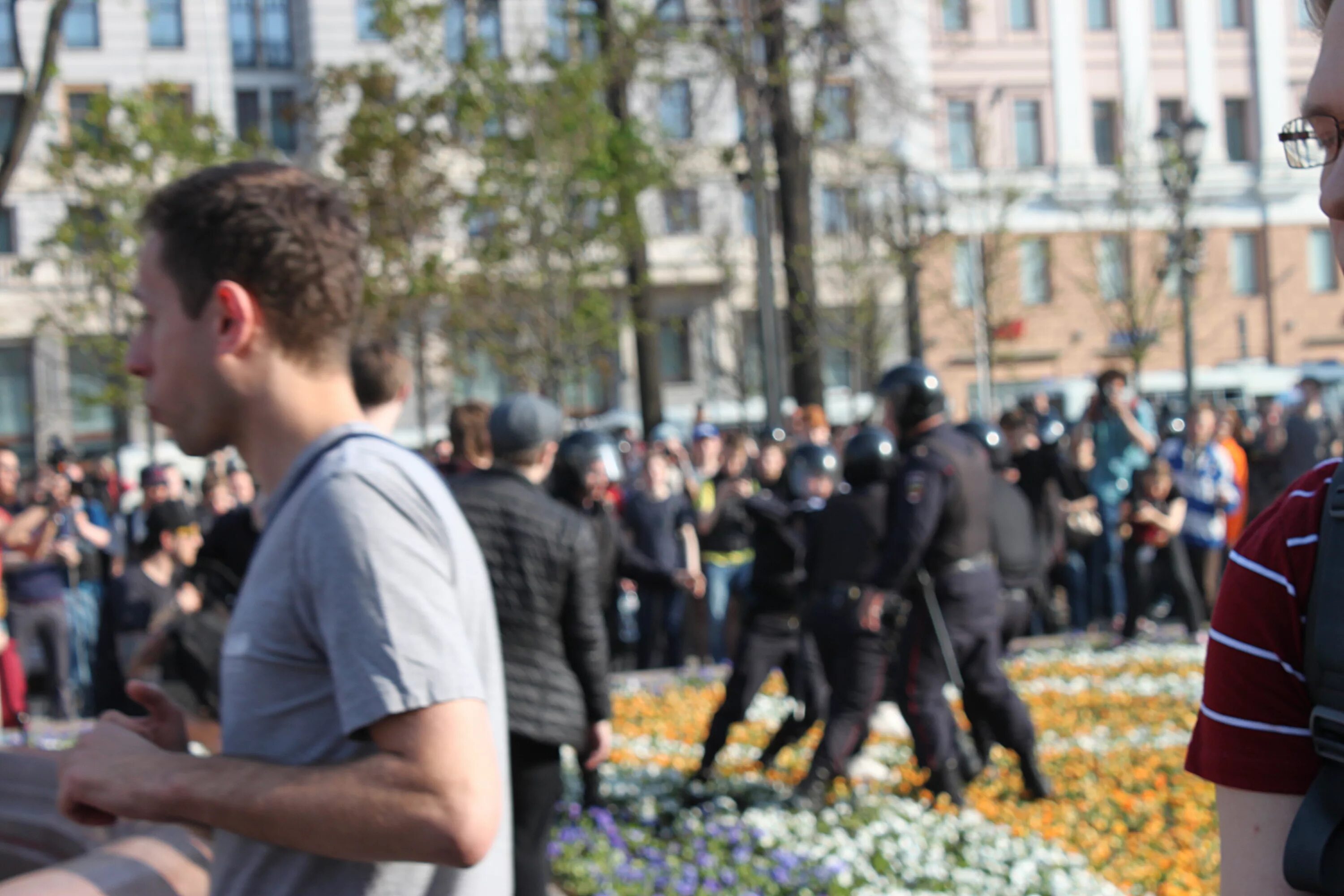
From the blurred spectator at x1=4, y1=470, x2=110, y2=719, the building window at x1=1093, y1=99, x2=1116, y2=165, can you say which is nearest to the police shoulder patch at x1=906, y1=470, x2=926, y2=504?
the blurred spectator at x1=4, y1=470, x2=110, y2=719

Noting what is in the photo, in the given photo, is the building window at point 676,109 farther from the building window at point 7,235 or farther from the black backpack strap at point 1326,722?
the building window at point 7,235

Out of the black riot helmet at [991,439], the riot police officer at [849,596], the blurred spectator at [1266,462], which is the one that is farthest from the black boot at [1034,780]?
the blurred spectator at [1266,462]

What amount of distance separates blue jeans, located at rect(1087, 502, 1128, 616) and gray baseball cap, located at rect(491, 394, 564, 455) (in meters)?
8.50

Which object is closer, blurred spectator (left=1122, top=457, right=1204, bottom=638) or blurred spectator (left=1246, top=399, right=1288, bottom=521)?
blurred spectator (left=1122, top=457, right=1204, bottom=638)

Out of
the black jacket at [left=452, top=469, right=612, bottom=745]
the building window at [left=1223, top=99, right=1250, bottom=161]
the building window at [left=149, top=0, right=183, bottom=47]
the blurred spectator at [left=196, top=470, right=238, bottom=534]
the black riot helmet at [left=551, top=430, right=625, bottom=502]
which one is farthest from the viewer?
the building window at [left=1223, top=99, right=1250, bottom=161]

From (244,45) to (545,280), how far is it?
1133 inches

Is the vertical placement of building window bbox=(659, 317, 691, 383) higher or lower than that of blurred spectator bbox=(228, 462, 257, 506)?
higher

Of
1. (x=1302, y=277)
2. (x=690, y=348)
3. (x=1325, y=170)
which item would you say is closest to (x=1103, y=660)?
(x=1325, y=170)

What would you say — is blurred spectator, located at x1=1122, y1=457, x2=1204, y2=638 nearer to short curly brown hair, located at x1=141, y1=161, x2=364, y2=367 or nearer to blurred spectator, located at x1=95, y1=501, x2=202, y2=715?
blurred spectator, located at x1=95, y1=501, x2=202, y2=715

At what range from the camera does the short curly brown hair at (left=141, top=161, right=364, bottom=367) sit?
2049 millimetres

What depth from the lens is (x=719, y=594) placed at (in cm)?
1198

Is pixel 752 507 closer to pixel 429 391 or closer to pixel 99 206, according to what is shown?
pixel 99 206

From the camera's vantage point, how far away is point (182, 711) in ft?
6.87

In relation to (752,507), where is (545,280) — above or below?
above
